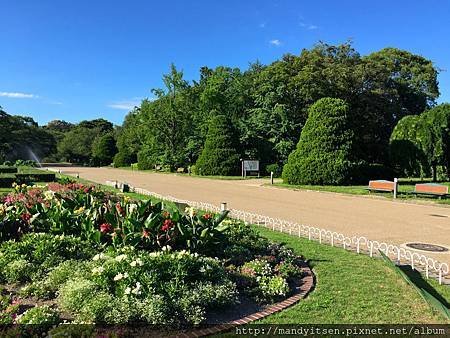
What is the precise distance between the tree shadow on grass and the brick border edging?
4.56ft

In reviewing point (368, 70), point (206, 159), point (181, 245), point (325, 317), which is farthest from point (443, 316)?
point (368, 70)

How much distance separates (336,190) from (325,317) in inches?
677

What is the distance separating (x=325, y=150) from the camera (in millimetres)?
24812

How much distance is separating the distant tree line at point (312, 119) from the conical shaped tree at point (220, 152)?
0.09 m

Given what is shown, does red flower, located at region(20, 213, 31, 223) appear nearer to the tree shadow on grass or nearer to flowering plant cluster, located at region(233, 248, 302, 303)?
flowering plant cluster, located at region(233, 248, 302, 303)

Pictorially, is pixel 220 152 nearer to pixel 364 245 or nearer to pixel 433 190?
pixel 433 190

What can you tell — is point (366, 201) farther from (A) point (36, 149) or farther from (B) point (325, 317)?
(A) point (36, 149)

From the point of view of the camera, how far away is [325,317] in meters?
4.44

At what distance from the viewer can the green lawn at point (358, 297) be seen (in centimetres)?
444

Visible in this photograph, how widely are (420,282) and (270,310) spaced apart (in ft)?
8.02

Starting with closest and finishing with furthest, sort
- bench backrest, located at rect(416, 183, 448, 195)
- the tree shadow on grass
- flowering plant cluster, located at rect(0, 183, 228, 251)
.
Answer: the tree shadow on grass, flowering plant cluster, located at rect(0, 183, 228, 251), bench backrest, located at rect(416, 183, 448, 195)

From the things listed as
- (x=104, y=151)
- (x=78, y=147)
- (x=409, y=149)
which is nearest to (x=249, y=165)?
(x=409, y=149)

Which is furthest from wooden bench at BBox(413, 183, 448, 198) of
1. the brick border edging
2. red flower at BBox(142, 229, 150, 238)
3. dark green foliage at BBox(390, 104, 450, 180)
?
red flower at BBox(142, 229, 150, 238)

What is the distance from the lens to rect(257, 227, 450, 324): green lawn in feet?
14.6
